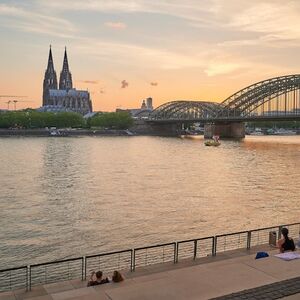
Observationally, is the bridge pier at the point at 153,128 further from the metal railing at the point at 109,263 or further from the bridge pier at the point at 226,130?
the metal railing at the point at 109,263

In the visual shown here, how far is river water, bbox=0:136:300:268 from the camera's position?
61.3ft

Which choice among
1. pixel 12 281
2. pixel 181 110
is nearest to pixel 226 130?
pixel 181 110

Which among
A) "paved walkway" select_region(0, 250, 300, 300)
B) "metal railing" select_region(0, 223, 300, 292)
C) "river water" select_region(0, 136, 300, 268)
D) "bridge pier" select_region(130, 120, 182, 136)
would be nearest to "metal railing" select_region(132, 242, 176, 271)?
"metal railing" select_region(0, 223, 300, 292)

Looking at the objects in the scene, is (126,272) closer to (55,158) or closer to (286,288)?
(286,288)

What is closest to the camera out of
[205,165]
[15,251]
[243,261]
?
[243,261]

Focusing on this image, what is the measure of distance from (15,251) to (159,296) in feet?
32.2

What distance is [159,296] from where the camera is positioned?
850 centimetres

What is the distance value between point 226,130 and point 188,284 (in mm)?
133066

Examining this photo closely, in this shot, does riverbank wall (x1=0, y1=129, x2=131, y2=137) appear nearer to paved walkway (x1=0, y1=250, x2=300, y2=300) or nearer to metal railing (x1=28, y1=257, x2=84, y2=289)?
metal railing (x1=28, y1=257, x2=84, y2=289)

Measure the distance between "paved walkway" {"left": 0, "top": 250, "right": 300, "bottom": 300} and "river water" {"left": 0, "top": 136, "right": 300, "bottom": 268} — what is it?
6.55 meters

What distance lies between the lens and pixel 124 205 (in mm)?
26406

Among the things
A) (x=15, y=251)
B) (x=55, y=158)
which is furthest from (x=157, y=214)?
(x=55, y=158)

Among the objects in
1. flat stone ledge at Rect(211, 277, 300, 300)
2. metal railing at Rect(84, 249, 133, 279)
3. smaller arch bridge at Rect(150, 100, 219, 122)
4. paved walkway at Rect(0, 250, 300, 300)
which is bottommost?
metal railing at Rect(84, 249, 133, 279)

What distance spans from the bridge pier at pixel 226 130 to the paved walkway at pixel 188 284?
5124 inches
